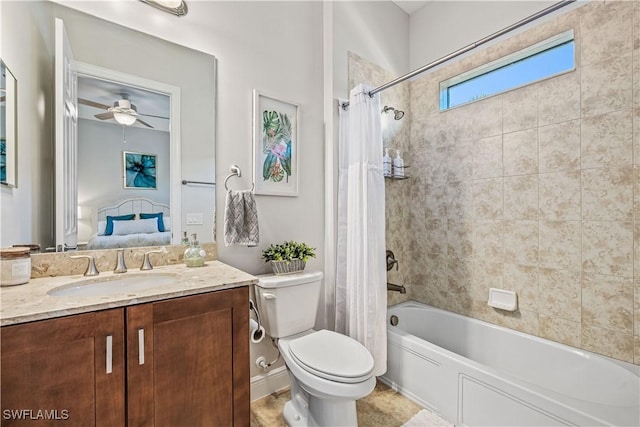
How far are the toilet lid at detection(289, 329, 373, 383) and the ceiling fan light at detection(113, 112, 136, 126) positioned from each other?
1417 millimetres

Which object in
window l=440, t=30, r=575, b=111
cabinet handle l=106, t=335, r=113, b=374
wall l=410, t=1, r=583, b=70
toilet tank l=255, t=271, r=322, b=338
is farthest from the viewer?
wall l=410, t=1, r=583, b=70

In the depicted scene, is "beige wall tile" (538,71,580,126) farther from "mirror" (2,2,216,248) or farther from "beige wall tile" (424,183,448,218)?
"mirror" (2,2,216,248)

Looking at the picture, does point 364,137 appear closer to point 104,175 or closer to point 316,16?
point 316,16

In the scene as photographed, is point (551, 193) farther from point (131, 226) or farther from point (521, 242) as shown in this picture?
point (131, 226)

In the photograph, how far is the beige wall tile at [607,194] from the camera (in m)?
1.58

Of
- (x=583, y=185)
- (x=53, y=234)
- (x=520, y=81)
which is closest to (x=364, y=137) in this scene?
(x=520, y=81)

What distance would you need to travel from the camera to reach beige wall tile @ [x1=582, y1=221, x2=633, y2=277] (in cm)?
159

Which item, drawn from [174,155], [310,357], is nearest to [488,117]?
[310,357]

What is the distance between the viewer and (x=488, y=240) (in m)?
2.16

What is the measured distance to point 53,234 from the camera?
1.26 m

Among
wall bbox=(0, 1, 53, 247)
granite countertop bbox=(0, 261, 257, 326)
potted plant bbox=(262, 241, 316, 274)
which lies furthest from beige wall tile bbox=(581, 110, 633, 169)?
wall bbox=(0, 1, 53, 247)

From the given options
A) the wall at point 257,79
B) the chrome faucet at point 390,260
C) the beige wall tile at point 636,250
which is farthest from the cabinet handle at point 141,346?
the beige wall tile at point 636,250

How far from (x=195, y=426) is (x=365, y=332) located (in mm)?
1055

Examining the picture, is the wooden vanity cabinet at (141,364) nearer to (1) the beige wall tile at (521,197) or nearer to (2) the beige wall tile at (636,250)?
(1) the beige wall tile at (521,197)
